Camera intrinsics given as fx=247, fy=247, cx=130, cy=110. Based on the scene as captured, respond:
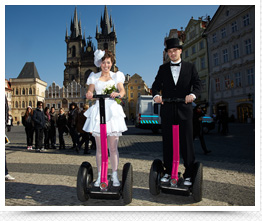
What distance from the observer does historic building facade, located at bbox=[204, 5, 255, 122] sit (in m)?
19.3

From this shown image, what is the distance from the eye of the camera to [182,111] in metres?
3.24

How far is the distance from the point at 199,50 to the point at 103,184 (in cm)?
3012

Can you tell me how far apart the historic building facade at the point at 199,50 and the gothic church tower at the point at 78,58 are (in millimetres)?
46484

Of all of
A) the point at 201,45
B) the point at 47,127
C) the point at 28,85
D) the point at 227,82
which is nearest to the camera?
the point at 47,127

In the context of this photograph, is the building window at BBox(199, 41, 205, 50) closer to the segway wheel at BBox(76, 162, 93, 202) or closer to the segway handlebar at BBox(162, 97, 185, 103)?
the segway handlebar at BBox(162, 97, 185, 103)

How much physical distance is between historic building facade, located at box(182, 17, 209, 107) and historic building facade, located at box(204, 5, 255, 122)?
1.65m

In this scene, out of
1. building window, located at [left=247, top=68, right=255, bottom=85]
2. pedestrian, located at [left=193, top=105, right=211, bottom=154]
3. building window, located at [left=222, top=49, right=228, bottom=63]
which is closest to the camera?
pedestrian, located at [left=193, top=105, right=211, bottom=154]

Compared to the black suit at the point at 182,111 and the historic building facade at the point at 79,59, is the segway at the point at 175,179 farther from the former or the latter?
the historic building facade at the point at 79,59

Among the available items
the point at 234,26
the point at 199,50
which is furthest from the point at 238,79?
the point at 199,50

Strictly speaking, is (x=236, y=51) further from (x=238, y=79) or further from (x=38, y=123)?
(x=38, y=123)

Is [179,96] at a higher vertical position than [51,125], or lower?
higher

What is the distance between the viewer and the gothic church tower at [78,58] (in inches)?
3049

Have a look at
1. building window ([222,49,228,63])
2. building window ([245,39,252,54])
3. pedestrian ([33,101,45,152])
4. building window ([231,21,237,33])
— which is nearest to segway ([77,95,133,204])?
pedestrian ([33,101,45,152])

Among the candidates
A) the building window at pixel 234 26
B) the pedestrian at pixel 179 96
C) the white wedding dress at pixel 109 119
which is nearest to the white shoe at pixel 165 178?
the pedestrian at pixel 179 96
